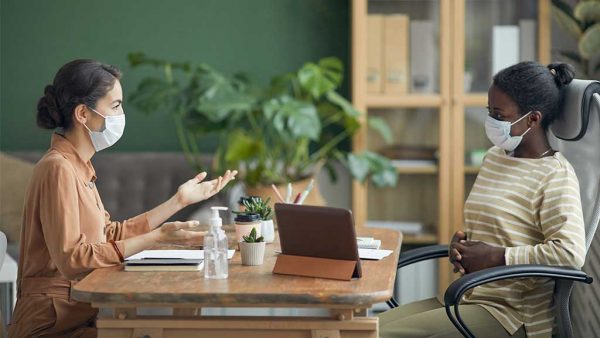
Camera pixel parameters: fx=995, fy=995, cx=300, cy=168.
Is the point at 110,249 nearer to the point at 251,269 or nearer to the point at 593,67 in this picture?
the point at 251,269

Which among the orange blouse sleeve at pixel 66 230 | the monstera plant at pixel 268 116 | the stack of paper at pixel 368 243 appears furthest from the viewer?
the monstera plant at pixel 268 116

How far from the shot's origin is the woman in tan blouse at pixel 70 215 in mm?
2441

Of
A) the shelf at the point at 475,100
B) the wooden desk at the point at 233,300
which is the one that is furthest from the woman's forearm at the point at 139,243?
the shelf at the point at 475,100

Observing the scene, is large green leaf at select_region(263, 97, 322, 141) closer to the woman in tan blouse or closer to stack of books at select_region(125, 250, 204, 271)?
the woman in tan blouse

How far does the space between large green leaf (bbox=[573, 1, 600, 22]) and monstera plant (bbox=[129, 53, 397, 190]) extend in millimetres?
1064

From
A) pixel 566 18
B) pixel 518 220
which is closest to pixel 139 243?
pixel 518 220

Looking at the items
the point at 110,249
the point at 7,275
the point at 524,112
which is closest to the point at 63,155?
the point at 110,249

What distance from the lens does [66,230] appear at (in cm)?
242

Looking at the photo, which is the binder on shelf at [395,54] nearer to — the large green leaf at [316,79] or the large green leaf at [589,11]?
the large green leaf at [316,79]

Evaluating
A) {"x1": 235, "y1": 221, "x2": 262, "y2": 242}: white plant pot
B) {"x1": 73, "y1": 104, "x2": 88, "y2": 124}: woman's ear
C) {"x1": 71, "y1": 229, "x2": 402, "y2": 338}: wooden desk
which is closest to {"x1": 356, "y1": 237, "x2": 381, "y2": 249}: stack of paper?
{"x1": 235, "y1": 221, "x2": 262, "y2": 242}: white plant pot

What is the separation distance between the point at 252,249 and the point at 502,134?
2.80 ft

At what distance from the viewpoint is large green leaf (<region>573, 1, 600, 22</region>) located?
4.28 metres

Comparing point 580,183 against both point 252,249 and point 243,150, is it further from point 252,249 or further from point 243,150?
point 243,150

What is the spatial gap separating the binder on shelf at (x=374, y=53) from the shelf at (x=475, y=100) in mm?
419
